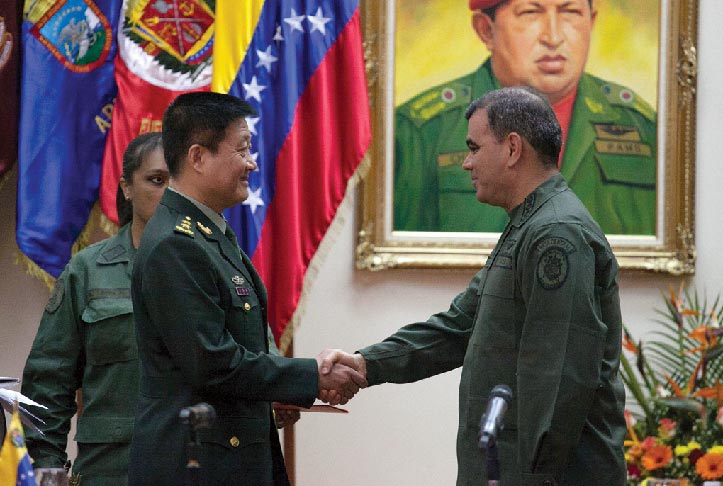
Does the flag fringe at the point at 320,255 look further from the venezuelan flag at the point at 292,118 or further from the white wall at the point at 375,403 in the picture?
the white wall at the point at 375,403

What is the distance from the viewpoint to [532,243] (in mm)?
2598

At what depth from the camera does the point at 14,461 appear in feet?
6.34

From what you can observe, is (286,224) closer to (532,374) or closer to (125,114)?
(125,114)

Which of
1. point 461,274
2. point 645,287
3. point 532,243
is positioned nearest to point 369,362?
point 532,243

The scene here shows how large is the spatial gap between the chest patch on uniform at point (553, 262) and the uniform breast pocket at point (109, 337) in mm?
1276

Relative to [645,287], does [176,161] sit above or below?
above

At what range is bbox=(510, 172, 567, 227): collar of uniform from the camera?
2.74 meters

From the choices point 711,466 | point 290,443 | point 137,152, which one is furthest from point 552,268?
point 290,443

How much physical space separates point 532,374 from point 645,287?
8.81 ft

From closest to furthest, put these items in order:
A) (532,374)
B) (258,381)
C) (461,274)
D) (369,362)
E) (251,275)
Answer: (532,374), (258,381), (251,275), (369,362), (461,274)

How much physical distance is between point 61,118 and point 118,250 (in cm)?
129

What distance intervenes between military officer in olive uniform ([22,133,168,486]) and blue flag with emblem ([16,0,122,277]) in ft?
3.79

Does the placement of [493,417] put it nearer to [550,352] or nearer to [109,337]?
[550,352]

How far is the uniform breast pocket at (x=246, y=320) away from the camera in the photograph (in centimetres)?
274
